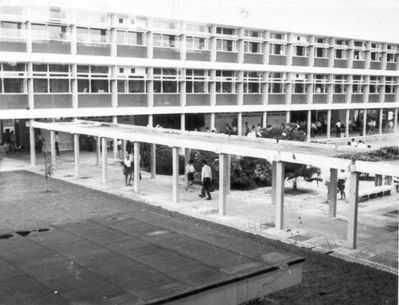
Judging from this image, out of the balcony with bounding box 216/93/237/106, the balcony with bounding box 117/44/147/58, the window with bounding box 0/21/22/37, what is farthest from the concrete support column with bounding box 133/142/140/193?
the balcony with bounding box 216/93/237/106

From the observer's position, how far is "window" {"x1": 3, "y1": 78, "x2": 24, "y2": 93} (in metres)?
25.4

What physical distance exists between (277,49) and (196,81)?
24.7 ft

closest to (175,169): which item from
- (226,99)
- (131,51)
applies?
(131,51)

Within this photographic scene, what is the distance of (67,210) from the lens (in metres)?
16.3

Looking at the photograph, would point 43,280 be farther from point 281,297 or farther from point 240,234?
point 240,234

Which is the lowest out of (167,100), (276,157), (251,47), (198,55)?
(276,157)

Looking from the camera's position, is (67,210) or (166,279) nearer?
(166,279)

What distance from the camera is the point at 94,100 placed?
28.2 metres

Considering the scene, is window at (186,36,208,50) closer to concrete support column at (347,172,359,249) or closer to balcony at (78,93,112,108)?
balcony at (78,93,112,108)

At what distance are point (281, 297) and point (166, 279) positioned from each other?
128 inches

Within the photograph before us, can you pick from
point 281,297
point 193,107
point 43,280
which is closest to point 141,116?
point 193,107

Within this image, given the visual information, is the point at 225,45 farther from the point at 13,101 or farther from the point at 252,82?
the point at 13,101

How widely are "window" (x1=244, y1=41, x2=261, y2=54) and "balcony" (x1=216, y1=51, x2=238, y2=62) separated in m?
1.27

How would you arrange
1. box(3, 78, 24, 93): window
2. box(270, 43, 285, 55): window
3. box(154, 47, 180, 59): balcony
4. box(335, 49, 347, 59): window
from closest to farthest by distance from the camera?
box(3, 78, 24, 93): window
box(154, 47, 180, 59): balcony
box(270, 43, 285, 55): window
box(335, 49, 347, 59): window
